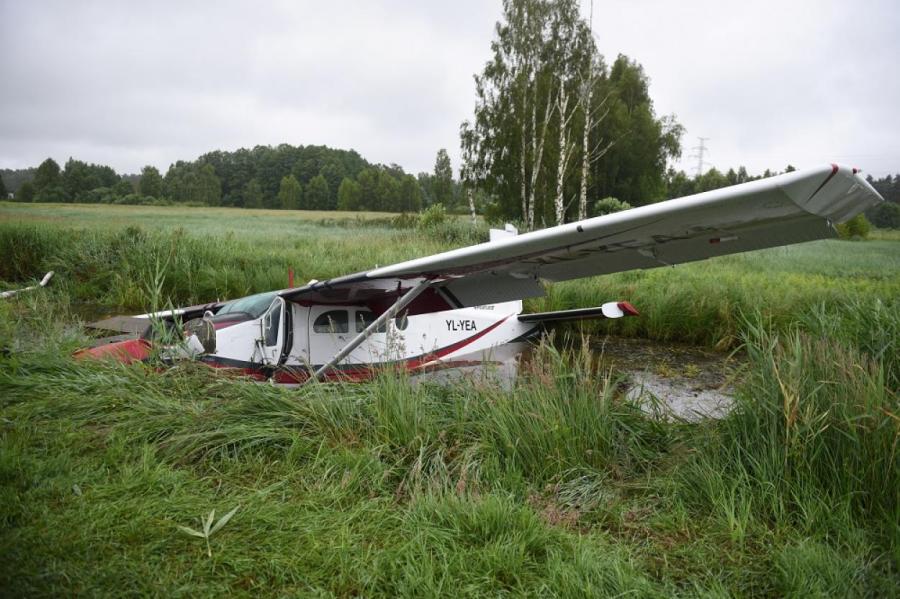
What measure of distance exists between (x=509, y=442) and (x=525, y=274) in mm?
2843

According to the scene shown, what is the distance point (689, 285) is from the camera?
1097 cm

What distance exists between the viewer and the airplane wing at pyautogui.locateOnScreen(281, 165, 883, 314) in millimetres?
2904

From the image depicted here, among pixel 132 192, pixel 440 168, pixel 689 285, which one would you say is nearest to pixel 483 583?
pixel 689 285

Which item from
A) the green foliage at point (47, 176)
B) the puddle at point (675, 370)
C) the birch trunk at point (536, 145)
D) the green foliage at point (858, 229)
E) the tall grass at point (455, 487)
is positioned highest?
the birch trunk at point (536, 145)

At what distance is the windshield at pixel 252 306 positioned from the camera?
5719 mm

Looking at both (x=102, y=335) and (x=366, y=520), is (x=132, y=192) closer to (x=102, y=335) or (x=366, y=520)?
(x=102, y=335)

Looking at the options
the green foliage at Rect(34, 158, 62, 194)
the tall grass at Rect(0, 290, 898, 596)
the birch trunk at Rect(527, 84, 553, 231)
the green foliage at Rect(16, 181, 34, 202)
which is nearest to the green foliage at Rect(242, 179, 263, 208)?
the birch trunk at Rect(527, 84, 553, 231)

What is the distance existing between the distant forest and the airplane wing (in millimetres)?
14600

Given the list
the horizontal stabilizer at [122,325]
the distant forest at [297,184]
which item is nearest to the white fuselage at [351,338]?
the horizontal stabilizer at [122,325]

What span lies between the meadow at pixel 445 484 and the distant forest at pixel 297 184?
15897 millimetres

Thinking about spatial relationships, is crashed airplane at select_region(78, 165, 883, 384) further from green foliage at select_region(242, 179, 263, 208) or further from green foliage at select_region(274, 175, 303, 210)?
green foliage at select_region(274, 175, 303, 210)

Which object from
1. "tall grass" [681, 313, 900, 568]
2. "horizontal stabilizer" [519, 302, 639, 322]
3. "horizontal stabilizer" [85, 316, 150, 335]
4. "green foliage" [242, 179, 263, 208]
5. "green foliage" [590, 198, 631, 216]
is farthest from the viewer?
"green foliage" [242, 179, 263, 208]

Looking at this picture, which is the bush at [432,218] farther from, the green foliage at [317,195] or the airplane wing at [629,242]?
the green foliage at [317,195]

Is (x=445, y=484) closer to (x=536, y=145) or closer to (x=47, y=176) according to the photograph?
(x=47, y=176)
